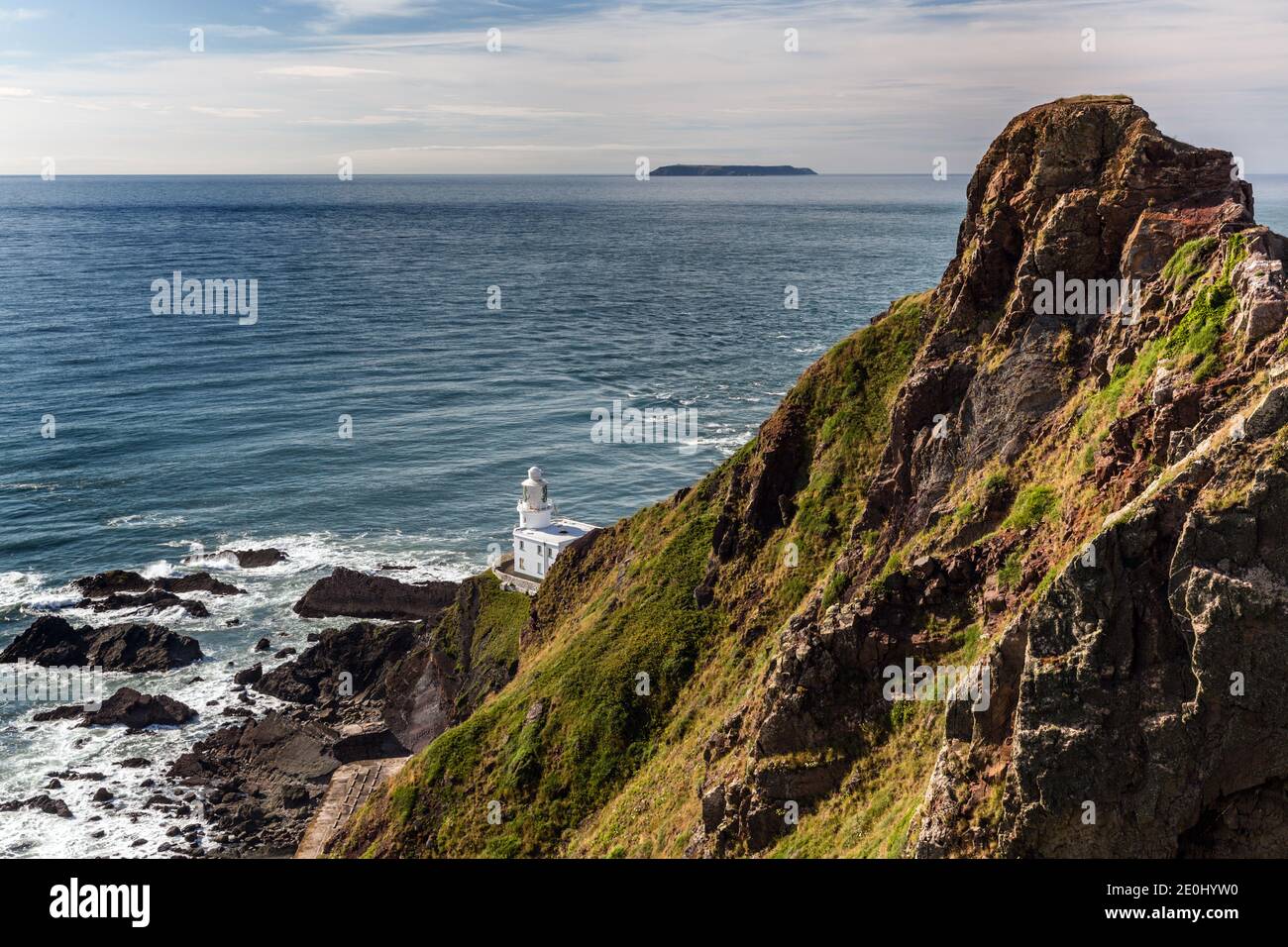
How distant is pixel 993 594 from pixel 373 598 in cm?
5792

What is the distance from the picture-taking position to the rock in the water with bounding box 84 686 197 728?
208 ft

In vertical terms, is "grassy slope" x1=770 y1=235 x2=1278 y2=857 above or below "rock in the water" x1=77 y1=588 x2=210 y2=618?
above

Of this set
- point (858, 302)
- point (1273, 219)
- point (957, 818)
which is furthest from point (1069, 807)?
point (1273, 219)

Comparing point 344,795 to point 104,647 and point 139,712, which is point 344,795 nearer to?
point 139,712

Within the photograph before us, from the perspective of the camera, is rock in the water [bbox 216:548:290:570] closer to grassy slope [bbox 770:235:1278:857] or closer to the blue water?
the blue water

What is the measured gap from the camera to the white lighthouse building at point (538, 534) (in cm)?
6644

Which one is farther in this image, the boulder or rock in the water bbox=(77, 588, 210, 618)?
rock in the water bbox=(77, 588, 210, 618)

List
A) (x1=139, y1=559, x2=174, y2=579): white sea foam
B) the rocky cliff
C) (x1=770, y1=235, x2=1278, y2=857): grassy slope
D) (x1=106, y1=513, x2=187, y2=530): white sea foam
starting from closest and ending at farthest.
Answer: the rocky cliff, (x1=770, y1=235, x2=1278, y2=857): grassy slope, (x1=139, y1=559, x2=174, y2=579): white sea foam, (x1=106, y1=513, x2=187, y2=530): white sea foam

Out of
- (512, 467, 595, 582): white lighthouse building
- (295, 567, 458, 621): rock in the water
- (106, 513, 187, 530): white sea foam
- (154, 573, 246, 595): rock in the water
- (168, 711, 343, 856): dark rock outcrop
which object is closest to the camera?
(168, 711, 343, 856): dark rock outcrop

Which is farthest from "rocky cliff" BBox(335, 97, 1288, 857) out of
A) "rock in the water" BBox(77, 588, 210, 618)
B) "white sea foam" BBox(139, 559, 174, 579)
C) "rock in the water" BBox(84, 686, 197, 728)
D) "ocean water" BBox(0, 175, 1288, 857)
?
"white sea foam" BBox(139, 559, 174, 579)

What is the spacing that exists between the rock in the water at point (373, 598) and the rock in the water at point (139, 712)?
43.5 feet

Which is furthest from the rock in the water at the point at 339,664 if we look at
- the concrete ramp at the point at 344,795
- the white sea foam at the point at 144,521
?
the white sea foam at the point at 144,521

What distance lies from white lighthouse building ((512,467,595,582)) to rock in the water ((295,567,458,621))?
10266 millimetres

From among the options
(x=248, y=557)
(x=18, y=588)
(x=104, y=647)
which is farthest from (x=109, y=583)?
(x=104, y=647)
